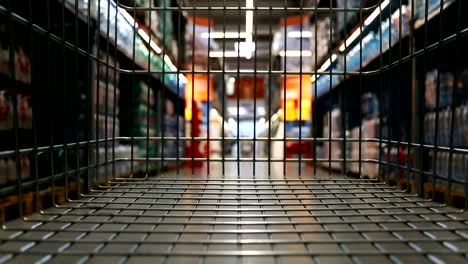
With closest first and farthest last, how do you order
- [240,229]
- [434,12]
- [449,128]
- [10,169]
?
[240,229] < [10,169] < [434,12] < [449,128]

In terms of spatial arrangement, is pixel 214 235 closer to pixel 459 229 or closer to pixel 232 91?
pixel 459 229

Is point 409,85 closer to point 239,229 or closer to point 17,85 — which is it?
point 17,85

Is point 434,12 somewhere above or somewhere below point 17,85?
above

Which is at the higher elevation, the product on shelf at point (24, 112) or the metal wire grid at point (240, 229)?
the product on shelf at point (24, 112)

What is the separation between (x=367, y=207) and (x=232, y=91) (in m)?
13.5

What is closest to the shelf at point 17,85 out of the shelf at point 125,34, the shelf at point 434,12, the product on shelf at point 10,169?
the product on shelf at point 10,169

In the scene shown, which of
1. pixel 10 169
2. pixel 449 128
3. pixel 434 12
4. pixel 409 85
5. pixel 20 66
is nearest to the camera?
pixel 10 169

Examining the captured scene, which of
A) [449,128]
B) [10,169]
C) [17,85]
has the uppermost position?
[17,85]

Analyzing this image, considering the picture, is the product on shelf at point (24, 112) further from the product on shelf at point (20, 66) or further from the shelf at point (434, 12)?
the shelf at point (434, 12)

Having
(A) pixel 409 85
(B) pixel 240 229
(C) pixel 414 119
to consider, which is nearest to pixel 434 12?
(C) pixel 414 119

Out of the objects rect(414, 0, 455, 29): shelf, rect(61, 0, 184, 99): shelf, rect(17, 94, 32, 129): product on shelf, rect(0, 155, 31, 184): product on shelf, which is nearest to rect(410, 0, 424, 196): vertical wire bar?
rect(414, 0, 455, 29): shelf

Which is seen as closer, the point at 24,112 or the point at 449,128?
the point at 24,112

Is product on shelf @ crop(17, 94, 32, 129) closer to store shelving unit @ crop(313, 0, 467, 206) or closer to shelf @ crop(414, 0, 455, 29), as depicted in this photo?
store shelving unit @ crop(313, 0, 467, 206)

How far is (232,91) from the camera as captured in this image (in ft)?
46.8
